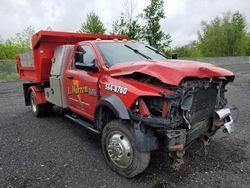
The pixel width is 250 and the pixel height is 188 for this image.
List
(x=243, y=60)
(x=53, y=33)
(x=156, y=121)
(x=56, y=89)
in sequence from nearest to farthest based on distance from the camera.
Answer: (x=156, y=121), (x=56, y=89), (x=53, y=33), (x=243, y=60)

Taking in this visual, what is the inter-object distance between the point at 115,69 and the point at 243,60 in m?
52.1

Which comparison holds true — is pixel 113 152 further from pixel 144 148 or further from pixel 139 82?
pixel 139 82

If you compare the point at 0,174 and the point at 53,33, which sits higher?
the point at 53,33

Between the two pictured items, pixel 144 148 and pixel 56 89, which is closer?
pixel 144 148

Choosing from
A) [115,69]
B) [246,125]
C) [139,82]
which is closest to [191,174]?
[139,82]

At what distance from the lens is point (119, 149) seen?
3438mm

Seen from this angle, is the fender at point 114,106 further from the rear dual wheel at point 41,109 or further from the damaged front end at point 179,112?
the rear dual wheel at point 41,109

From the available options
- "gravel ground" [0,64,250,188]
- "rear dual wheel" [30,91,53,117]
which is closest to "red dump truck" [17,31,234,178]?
"gravel ground" [0,64,250,188]

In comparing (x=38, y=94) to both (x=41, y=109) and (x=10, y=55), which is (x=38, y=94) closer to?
(x=41, y=109)

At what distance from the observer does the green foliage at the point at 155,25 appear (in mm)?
25656

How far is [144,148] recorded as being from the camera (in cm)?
312

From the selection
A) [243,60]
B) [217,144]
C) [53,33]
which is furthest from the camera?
[243,60]

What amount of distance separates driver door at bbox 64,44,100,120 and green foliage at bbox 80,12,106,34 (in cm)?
1971

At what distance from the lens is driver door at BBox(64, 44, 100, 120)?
166 inches
